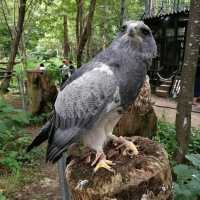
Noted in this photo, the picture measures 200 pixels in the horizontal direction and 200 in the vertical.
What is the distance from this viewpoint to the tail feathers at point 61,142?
2662mm

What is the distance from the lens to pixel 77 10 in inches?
522

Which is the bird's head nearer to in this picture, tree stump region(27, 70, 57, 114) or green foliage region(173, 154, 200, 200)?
green foliage region(173, 154, 200, 200)

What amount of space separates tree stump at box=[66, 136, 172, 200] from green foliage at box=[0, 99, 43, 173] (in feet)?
11.0

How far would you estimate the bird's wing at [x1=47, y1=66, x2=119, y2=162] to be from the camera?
2594 mm

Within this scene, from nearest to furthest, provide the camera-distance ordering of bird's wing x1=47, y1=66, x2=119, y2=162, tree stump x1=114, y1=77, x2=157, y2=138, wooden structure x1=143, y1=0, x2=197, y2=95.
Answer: bird's wing x1=47, y1=66, x2=119, y2=162 → tree stump x1=114, y1=77, x2=157, y2=138 → wooden structure x1=143, y1=0, x2=197, y2=95

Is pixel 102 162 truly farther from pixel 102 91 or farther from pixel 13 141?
pixel 13 141

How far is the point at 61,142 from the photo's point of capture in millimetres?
2672

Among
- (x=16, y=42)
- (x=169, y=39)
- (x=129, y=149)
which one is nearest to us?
(x=129, y=149)

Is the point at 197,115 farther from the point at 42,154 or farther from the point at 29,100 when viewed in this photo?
the point at 42,154

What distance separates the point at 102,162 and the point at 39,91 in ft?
21.8

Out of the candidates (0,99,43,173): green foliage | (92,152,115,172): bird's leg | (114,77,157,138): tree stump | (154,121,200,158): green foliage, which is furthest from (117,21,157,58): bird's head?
(154,121,200,158): green foliage

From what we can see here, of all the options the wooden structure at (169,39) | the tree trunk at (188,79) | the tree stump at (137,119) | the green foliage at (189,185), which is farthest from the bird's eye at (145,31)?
the wooden structure at (169,39)

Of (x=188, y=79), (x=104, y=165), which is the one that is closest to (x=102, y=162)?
(x=104, y=165)

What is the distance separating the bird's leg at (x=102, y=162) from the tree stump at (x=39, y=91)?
21.1 feet
